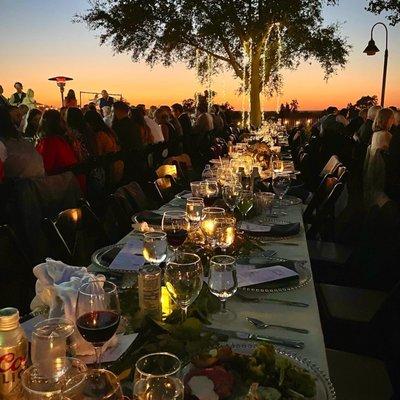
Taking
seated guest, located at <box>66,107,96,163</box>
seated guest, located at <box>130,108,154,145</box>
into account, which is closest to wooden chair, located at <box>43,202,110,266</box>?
seated guest, located at <box>66,107,96,163</box>

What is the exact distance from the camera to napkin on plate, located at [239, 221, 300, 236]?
7.79 ft

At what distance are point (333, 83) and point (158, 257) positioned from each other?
688 inches

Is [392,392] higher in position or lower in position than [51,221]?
lower

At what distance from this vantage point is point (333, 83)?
17.8 meters

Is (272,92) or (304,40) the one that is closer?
(304,40)

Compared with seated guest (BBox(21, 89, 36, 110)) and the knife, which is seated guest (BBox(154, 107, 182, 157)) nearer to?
seated guest (BBox(21, 89, 36, 110))

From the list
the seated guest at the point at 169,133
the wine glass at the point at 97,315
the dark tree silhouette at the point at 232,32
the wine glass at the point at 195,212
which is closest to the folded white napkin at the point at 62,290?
the wine glass at the point at 97,315

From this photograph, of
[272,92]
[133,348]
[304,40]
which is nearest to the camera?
[133,348]

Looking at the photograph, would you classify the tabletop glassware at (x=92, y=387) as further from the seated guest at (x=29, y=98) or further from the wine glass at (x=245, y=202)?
the seated guest at (x=29, y=98)

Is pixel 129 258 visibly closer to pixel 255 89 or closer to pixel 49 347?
pixel 49 347

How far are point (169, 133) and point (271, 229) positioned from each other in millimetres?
6755

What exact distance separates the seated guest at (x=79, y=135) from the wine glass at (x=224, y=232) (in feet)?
12.1

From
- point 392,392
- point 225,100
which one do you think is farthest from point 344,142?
point 225,100

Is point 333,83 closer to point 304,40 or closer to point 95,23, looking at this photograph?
point 304,40
